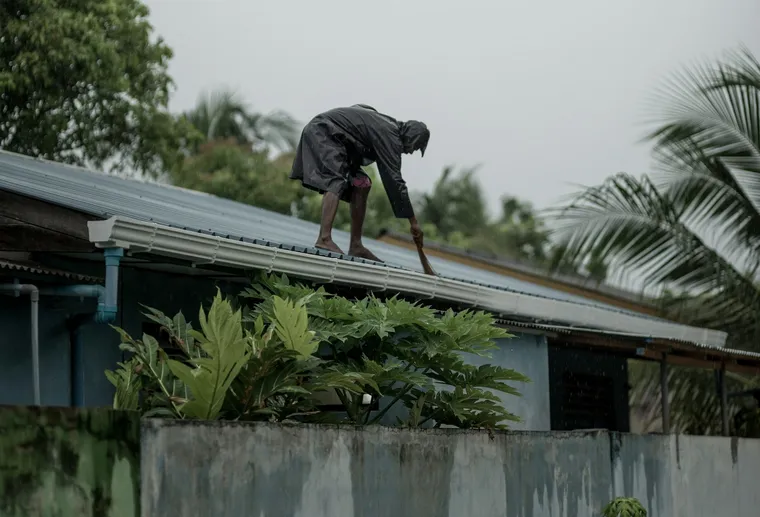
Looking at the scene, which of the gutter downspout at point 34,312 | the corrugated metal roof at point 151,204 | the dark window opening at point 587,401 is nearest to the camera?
the gutter downspout at point 34,312

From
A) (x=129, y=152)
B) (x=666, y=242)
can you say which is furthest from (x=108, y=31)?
(x=666, y=242)

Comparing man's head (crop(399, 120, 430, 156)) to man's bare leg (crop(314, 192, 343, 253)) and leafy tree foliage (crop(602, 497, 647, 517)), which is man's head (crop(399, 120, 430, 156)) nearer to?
man's bare leg (crop(314, 192, 343, 253))

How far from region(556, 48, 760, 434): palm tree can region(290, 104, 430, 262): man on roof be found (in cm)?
666

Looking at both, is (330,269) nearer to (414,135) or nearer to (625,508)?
(414,135)

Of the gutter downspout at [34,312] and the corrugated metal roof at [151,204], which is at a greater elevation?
the corrugated metal roof at [151,204]

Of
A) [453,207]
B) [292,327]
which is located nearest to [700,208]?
[292,327]

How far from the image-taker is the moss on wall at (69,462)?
5.45m

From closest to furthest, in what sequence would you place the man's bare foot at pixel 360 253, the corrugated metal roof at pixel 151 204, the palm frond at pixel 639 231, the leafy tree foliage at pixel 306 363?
the leafy tree foliage at pixel 306 363
the corrugated metal roof at pixel 151 204
the man's bare foot at pixel 360 253
the palm frond at pixel 639 231

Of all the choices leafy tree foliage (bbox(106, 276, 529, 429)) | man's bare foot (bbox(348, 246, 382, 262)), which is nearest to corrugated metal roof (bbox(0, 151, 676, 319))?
man's bare foot (bbox(348, 246, 382, 262))

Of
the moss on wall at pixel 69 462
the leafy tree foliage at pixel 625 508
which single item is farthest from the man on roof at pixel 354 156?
the moss on wall at pixel 69 462

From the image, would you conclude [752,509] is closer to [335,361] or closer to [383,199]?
[335,361]

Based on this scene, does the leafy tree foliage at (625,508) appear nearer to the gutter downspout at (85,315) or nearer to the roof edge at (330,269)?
the roof edge at (330,269)

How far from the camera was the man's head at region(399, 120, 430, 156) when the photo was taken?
1062 cm

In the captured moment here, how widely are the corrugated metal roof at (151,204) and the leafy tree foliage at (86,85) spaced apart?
7028 millimetres
